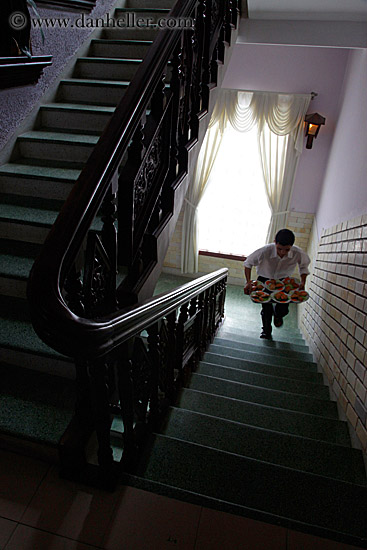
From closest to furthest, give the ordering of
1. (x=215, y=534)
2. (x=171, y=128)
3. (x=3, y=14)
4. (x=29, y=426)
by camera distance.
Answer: (x=215, y=534), (x=29, y=426), (x=171, y=128), (x=3, y=14)

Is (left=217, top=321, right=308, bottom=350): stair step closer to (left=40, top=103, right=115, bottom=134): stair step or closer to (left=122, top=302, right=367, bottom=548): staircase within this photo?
(left=122, top=302, right=367, bottom=548): staircase


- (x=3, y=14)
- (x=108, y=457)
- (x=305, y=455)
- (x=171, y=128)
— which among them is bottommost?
(x=305, y=455)

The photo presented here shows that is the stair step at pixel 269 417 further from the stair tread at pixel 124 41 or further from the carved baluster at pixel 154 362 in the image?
the stair tread at pixel 124 41

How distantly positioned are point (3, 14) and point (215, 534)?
10.7ft

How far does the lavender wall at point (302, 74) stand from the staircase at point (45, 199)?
2.66 meters

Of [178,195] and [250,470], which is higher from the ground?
[178,195]

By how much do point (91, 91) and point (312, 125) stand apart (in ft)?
13.2

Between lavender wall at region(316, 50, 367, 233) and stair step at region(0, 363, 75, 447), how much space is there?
2.53 m

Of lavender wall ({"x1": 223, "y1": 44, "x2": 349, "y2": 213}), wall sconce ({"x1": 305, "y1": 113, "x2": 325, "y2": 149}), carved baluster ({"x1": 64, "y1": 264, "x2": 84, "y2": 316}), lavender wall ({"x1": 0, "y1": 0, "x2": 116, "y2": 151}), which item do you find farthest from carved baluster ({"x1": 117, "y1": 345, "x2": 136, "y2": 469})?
lavender wall ({"x1": 223, "y1": 44, "x2": 349, "y2": 213})

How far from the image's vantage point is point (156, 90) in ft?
Result: 6.41

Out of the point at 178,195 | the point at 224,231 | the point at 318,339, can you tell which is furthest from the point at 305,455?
the point at 224,231

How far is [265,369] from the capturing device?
10.7 ft

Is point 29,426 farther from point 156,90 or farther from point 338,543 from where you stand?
point 156,90

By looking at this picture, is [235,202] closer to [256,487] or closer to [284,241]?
[284,241]
